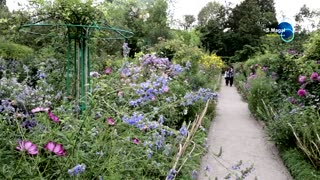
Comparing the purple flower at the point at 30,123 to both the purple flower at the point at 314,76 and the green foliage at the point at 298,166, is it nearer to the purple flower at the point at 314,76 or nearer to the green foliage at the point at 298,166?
the green foliage at the point at 298,166

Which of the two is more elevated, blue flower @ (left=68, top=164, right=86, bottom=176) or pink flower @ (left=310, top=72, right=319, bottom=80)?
pink flower @ (left=310, top=72, right=319, bottom=80)

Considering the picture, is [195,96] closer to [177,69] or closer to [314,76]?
[177,69]

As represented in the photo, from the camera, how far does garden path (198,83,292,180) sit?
196 inches

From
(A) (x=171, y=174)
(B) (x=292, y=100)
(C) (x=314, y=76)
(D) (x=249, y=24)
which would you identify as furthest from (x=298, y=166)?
(D) (x=249, y=24)

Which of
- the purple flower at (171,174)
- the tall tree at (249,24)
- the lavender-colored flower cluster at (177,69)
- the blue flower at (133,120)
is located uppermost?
the tall tree at (249,24)

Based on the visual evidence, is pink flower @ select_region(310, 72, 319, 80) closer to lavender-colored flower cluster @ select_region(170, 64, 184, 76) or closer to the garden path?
the garden path

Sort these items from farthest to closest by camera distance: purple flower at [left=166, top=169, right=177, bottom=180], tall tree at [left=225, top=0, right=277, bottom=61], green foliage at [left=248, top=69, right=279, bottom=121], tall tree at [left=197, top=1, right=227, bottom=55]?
tall tree at [left=197, top=1, right=227, bottom=55]
tall tree at [left=225, top=0, right=277, bottom=61]
green foliage at [left=248, top=69, right=279, bottom=121]
purple flower at [left=166, top=169, right=177, bottom=180]

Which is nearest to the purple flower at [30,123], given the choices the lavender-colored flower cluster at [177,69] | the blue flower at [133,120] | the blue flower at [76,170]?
the blue flower at [133,120]

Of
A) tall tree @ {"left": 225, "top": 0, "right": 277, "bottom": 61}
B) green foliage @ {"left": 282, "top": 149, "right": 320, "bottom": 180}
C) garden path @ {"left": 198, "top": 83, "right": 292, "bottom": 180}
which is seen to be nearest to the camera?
green foliage @ {"left": 282, "top": 149, "right": 320, "bottom": 180}

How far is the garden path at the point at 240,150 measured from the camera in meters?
4.97

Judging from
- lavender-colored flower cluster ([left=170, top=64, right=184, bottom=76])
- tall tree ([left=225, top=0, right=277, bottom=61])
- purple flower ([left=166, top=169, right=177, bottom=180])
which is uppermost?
tall tree ([left=225, top=0, right=277, bottom=61])

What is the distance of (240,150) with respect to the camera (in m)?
A: 6.29

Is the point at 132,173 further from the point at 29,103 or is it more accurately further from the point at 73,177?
the point at 29,103

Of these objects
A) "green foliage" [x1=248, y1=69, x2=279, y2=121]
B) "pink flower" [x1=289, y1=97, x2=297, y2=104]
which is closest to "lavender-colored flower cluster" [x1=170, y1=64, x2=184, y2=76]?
"pink flower" [x1=289, y1=97, x2=297, y2=104]
